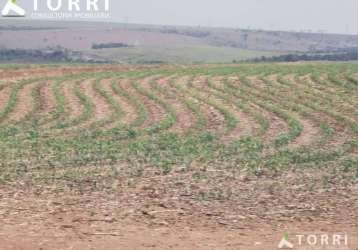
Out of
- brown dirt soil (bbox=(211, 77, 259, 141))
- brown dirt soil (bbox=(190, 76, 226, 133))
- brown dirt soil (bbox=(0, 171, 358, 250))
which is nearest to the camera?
brown dirt soil (bbox=(0, 171, 358, 250))

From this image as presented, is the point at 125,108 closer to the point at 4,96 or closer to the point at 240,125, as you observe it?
the point at 240,125

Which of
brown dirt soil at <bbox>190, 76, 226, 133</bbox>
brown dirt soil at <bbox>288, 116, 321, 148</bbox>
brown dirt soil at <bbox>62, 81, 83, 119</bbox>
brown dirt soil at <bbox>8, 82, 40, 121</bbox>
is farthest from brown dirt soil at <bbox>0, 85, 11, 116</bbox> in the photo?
brown dirt soil at <bbox>288, 116, 321, 148</bbox>

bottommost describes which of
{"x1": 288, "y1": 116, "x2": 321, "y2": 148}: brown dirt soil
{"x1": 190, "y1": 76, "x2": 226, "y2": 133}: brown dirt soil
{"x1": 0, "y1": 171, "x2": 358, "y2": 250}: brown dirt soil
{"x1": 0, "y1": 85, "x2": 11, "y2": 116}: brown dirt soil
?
{"x1": 0, "y1": 171, "x2": 358, "y2": 250}: brown dirt soil

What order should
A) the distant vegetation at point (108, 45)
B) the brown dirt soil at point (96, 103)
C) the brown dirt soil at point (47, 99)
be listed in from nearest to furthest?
the brown dirt soil at point (96, 103)
the brown dirt soil at point (47, 99)
the distant vegetation at point (108, 45)

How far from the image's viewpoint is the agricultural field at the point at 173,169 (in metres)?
8.43

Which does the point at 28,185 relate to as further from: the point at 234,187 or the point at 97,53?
the point at 97,53

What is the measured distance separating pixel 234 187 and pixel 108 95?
1524 centimetres

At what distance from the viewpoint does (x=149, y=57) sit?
103 m

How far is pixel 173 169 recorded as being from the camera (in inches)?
474

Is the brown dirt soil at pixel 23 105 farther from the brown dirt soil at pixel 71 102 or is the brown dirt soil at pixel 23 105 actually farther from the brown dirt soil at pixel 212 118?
the brown dirt soil at pixel 212 118

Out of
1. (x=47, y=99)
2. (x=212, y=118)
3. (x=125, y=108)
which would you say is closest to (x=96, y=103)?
(x=125, y=108)

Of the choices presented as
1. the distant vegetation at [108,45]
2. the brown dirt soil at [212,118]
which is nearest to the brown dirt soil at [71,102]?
the brown dirt soil at [212,118]

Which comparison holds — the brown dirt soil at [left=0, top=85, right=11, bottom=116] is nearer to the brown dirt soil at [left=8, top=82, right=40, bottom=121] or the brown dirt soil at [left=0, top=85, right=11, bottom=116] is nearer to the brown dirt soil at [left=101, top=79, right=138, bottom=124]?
the brown dirt soil at [left=8, top=82, right=40, bottom=121]

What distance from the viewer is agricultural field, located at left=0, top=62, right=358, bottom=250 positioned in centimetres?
843
